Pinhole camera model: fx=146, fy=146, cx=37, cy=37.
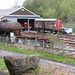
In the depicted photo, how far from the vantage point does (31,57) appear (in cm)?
625

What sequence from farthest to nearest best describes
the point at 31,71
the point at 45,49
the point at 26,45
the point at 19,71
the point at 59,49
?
the point at 26,45, the point at 45,49, the point at 59,49, the point at 31,71, the point at 19,71

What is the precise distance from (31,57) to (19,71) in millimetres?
785

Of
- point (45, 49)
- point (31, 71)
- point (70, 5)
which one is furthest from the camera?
point (70, 5)

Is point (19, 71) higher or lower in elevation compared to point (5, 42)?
higher

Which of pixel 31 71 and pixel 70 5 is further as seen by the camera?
pixel 70 5

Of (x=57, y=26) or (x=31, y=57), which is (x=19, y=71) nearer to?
(x=31, y=57)

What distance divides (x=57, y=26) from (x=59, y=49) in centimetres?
2194

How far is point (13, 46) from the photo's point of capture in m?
18.1

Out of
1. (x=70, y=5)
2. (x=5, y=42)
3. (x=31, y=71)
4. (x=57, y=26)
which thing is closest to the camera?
(x=31, y=71)

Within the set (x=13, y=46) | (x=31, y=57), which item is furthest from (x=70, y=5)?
(x=31, y=57)

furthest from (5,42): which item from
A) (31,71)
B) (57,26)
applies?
(57,26)

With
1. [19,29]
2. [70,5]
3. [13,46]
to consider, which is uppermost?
[70,5]

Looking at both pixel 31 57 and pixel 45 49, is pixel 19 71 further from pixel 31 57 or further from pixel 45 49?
pixel 45 49

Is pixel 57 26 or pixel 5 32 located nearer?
pixel 5 32
